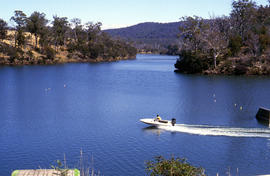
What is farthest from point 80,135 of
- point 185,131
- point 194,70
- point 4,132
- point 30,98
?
point 194,70

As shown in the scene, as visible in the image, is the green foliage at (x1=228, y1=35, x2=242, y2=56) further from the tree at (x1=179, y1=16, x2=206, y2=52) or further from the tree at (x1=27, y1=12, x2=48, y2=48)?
the tree at (x1=27, y1=12, x2=48, y2=48)

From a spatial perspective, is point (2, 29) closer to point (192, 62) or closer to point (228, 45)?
point (192, 62)

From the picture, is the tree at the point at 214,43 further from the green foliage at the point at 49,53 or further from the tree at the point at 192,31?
the green foliage at the point at 49,53

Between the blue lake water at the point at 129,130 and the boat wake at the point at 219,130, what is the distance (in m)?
0.09

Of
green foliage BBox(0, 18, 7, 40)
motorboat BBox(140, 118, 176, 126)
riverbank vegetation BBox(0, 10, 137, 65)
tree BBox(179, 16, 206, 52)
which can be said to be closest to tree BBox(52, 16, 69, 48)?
riverbank vegetation BBox(0, 10, 137, 65)

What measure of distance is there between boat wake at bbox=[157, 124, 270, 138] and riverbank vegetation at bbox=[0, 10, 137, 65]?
336 ft

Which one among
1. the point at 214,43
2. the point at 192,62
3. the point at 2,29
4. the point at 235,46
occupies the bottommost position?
the point at 192,62

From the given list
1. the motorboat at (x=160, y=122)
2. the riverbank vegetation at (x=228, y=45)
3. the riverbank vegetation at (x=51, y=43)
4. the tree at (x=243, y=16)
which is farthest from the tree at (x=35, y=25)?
the motorboat at (x=160, y=122)

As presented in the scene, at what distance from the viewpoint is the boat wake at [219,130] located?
104ft

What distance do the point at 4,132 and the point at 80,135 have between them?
7.46 metres

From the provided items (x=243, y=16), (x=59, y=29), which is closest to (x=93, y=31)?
(x=59, y=29)

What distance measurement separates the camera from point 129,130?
3338 centimetres

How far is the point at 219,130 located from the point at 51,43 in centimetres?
13623

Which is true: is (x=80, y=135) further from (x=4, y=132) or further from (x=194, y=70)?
(x=194, y=70)
